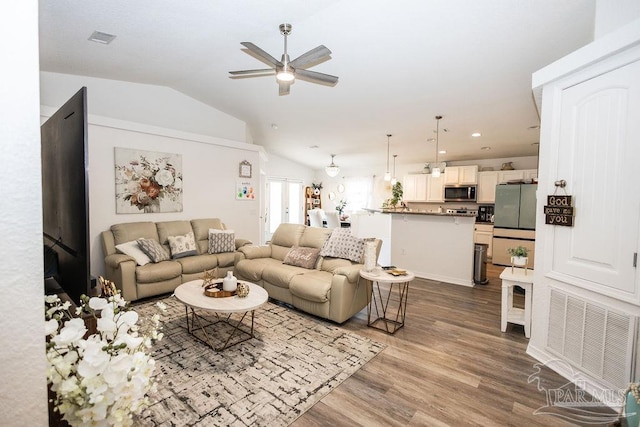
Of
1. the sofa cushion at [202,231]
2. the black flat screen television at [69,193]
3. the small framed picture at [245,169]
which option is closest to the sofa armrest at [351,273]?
the black flat screen television at [69,193]

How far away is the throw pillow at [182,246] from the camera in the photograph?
431cm

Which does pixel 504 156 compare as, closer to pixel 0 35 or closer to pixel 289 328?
pixel 289 328

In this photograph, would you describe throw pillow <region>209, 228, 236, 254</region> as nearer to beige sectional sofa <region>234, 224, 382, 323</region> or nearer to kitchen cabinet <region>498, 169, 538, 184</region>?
beige sectional sofa <region>234, 224, 382, 323</region>

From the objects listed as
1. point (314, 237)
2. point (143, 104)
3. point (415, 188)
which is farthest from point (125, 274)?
point (415, 188)

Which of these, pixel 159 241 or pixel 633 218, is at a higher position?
pixel 633 218

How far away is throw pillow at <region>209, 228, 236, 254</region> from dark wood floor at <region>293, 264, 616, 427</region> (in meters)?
2.50

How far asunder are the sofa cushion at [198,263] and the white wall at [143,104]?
242cm

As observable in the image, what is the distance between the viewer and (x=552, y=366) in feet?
7.93

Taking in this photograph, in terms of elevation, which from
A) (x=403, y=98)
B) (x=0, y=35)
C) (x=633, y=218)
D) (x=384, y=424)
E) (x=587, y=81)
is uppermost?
(x=403, y=98)

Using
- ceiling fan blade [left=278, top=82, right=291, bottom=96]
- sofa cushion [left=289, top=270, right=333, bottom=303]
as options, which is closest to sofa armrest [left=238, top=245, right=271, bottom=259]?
sofa cushion [left=289, top=270, right=333, bottom=303]

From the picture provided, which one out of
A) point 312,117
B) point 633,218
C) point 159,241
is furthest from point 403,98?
point 159,241

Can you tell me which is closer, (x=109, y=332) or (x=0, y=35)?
(x=0, y=35)

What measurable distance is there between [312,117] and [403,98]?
1776 millimetres

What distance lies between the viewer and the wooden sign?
231 centimetres
